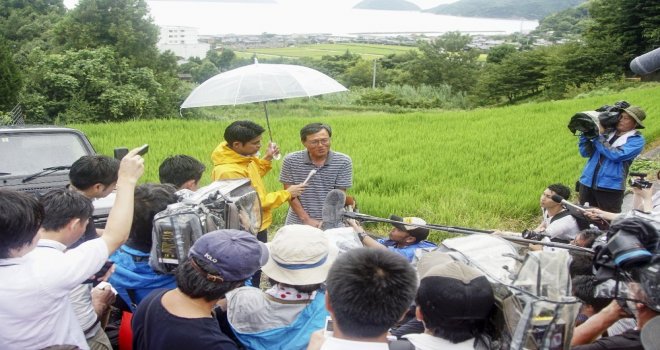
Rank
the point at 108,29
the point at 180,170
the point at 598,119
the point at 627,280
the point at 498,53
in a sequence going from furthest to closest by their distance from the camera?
the point at 498,53 < the point at 108,29 < the point at 598,119 < the point at 180,170 < the point at 627,280

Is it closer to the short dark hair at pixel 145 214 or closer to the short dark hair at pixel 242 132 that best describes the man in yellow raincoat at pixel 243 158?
the short dark hair at pixel 242 132

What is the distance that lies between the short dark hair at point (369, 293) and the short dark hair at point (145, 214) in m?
1.09

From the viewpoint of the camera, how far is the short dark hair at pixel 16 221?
172cm

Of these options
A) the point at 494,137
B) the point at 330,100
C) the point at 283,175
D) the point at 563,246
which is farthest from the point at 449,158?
the point at 330,100

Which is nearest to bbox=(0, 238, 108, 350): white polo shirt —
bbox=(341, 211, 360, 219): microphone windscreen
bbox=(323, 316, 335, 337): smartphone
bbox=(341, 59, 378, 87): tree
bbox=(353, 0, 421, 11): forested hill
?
bbox=(323, 316, 335, 337): smartphone

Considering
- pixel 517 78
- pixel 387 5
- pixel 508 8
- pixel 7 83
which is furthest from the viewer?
pixel 508 8

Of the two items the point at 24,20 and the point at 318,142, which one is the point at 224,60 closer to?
the point at 24,20

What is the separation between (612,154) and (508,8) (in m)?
143

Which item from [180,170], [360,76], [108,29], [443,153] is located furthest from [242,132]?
[360,76]

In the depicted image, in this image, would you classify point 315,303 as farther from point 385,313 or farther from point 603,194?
point 603,194

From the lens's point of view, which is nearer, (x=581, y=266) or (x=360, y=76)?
(x=581, y=266)

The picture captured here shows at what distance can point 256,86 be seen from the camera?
150 inches

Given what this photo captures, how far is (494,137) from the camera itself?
10461mm

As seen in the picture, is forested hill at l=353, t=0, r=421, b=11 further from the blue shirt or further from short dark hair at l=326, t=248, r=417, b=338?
short dark hair at l=326, t=248, r=417, b=338
